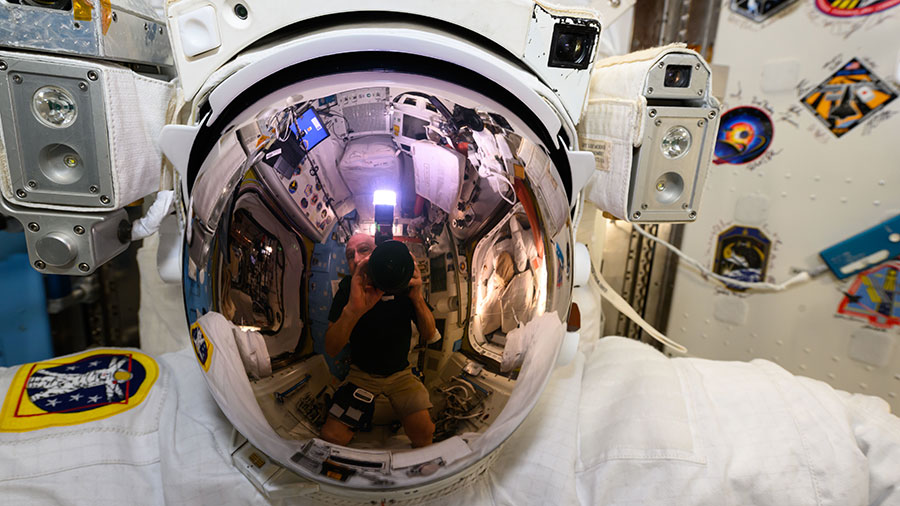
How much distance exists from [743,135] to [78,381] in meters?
1.53

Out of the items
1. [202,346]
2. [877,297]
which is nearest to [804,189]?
[877,297]

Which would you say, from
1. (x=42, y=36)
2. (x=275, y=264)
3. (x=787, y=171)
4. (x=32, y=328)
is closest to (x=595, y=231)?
(x=787, y=171)

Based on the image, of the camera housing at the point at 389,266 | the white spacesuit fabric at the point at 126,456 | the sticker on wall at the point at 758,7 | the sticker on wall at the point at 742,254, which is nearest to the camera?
the camera housing at the point at 389,266

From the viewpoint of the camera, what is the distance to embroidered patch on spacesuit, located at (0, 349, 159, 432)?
24.2 inches

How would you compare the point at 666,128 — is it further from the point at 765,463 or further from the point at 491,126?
the point at 765,463

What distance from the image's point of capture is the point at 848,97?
1.08m

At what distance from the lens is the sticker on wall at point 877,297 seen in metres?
1.11

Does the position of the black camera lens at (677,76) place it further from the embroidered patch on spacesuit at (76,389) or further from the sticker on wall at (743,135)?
the embroidered patch on spacesuit at (76,389)

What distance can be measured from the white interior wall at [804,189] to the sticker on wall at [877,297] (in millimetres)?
20

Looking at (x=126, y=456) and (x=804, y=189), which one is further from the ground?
(x=804, y=189)

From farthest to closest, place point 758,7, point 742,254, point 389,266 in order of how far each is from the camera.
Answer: point 742,254, point 758,7, point 389,266

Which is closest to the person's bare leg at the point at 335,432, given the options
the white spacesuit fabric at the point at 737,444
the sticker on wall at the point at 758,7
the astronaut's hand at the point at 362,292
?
the astronaut's hand at the point at 362,292

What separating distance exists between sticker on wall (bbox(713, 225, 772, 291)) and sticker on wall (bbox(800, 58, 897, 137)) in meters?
0.31

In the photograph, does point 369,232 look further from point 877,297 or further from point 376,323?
point 877,297
